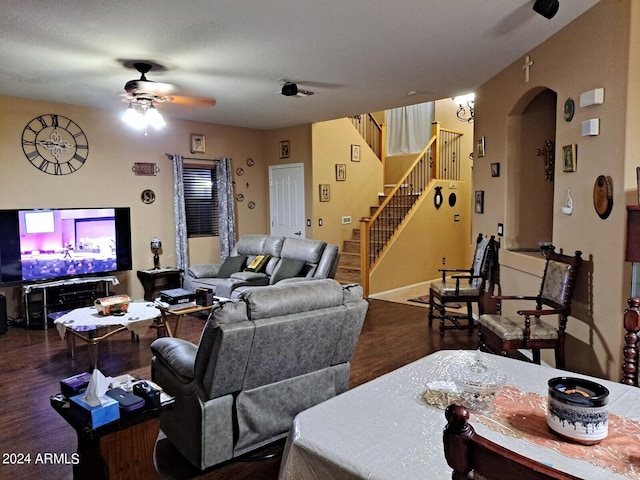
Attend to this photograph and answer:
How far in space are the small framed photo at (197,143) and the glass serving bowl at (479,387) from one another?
6.65 meters

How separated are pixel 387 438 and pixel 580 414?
52 cm

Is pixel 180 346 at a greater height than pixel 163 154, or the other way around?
pixel 163 154

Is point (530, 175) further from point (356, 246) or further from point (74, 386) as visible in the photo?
point (74, 386)

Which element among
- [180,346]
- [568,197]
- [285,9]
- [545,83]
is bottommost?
[180,346]

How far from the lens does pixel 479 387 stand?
150cm

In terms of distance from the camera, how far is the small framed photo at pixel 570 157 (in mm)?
3465

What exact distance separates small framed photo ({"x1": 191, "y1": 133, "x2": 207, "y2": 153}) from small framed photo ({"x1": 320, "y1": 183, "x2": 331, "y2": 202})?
6.72 feet

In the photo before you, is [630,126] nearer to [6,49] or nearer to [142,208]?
[6,49]

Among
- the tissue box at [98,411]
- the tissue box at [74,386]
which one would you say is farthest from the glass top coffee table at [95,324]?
the tissue box at [98,411]

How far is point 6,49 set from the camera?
3896 mm

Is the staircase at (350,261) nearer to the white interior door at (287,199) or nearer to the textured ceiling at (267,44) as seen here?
the white interior door at (287,199)

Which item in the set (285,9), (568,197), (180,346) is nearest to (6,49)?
(285,9)

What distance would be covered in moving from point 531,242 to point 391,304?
2358mm

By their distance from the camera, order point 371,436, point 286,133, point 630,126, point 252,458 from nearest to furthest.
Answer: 1. point 371,436
2. point 252,458
3. point 630,126
4. point 286,133
